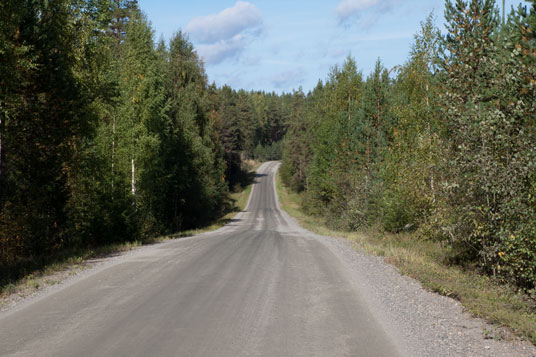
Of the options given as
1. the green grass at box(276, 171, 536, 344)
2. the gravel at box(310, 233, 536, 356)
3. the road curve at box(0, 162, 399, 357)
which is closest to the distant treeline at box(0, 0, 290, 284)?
the road curve at box(0, 162, 399, 357)

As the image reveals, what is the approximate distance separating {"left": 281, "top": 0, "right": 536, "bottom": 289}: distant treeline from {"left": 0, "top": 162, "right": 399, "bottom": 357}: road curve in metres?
4.08

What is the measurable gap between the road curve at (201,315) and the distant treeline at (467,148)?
4.08m

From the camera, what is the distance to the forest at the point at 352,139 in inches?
401

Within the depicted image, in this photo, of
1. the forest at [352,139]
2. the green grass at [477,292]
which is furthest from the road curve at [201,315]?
the forest at [352,139]

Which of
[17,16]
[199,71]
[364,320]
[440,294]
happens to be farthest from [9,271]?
[199,71]

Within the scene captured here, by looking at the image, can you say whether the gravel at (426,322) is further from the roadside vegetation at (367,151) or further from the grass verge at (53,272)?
the grass verge at (53,272)

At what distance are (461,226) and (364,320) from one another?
20.3ft

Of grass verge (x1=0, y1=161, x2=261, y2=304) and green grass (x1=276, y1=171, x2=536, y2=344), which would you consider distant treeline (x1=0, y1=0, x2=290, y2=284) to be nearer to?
grass verge (x1=0, y1=161, x2=261, y2=304)

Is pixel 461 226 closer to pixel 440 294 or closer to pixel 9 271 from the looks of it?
pixel 440 294

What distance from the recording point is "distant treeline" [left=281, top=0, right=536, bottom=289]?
9.32 meters

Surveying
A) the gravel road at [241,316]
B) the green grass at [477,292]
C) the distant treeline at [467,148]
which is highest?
the distant treeline at [467,148]

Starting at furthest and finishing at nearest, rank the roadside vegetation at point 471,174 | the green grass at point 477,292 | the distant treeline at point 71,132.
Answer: the distant treeline at point 71,132
the roadside vegetation at point 471,174
the green grass at point 477,292

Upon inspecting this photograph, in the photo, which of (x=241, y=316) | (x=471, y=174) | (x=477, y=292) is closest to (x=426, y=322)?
(x=477, y=292)

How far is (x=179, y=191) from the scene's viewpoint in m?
40.3
